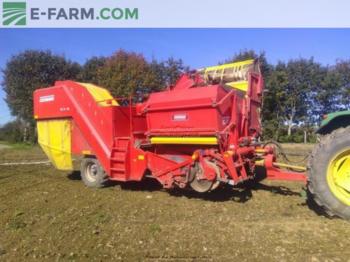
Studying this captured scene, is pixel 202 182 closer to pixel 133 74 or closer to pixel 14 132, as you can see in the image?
pixel 133 74

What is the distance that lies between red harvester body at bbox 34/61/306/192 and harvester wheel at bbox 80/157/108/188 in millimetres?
197

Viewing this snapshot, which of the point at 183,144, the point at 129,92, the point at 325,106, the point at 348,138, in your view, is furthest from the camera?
the point at 325,106

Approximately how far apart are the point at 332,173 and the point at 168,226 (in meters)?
2.32

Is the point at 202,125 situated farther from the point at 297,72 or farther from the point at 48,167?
the point at 297,72

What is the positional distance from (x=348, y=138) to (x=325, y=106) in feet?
94.5

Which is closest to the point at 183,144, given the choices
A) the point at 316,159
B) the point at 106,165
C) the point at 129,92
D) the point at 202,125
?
the point at 202,125

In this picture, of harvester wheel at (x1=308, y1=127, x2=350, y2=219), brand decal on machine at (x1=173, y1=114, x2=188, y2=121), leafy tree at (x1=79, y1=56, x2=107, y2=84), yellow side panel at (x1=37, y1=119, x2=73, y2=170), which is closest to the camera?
harvester wheel at (x1=308, y1=127, x2=350, y2=219)

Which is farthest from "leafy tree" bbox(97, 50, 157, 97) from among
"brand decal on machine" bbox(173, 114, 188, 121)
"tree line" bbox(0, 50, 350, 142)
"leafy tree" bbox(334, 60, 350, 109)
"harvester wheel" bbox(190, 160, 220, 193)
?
"harvester wheel" bbox(190, 160, 220, 193)

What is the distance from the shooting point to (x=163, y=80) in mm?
33094

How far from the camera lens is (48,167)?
12656 millimetres

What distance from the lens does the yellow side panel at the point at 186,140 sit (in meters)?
6.90

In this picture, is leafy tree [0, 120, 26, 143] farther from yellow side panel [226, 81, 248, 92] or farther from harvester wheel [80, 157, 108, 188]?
yellow side panel [226, 81, 248, 92]

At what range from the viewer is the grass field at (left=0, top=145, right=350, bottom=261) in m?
4.43

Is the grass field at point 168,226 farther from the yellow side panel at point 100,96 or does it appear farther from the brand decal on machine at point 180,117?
the yellow side panel at point 100,96
